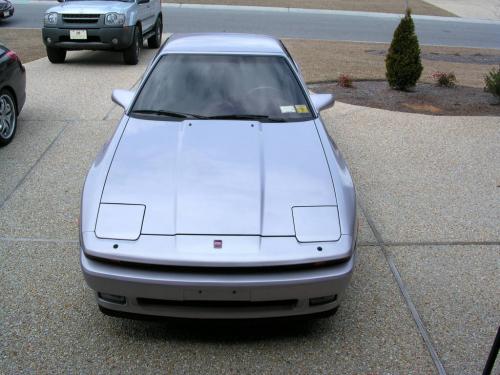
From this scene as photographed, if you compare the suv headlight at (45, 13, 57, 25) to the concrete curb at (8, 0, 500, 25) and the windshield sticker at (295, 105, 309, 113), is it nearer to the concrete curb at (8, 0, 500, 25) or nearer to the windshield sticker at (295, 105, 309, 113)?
the windshield sticker at (295, 105, 309, 113)

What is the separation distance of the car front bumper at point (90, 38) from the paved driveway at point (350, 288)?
13.3 feet

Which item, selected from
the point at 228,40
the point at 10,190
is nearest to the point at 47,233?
the point at 10,190

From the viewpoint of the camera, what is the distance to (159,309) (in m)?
2.96

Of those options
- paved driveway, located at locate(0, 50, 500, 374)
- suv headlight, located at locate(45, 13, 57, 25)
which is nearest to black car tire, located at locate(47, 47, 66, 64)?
suv headlight, located at locate(45, 13, 57, 25)

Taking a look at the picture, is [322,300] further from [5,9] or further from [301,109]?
[5,9]

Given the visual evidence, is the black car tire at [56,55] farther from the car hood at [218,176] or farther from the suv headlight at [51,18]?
the car hood at [218,176]

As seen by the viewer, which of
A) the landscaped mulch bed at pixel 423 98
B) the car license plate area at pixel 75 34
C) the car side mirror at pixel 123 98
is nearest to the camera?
the car side mirror at pixel 123 98

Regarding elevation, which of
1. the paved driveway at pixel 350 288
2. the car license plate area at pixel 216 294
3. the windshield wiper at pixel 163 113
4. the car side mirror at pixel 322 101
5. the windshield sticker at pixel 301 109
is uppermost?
the windshield sticker at pixel 301 109

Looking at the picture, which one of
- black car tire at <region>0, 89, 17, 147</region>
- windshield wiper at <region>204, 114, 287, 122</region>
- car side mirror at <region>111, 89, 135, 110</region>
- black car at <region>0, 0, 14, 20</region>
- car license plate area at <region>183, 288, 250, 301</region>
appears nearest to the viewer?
car license plate area at <region>183, 288, 250, 301</region>

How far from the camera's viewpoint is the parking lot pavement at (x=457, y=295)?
321cm

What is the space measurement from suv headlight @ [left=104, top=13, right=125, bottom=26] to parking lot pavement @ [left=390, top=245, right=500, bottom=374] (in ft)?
26.0

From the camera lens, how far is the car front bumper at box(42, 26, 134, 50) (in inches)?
404

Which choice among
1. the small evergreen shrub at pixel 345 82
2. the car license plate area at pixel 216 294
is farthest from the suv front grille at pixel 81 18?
the car license plate area at pixel 216 294

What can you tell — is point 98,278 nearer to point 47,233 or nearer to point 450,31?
point 47,233
